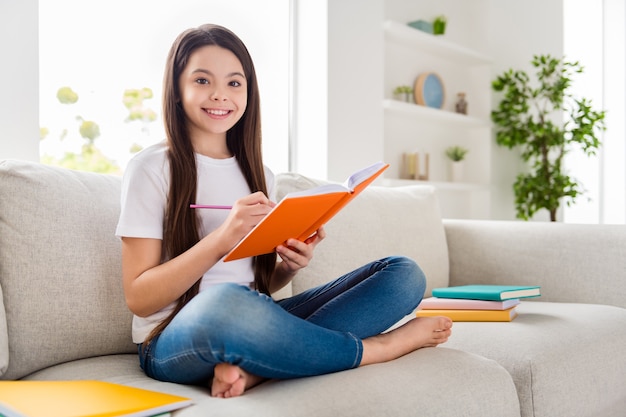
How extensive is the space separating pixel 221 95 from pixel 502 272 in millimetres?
1315

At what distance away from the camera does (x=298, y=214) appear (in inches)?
49.9

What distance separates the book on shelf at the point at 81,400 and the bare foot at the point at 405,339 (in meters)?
0.41

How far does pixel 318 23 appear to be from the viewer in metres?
3.34

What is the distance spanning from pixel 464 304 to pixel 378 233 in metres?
0.43

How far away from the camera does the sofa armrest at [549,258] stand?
2275 millimetres

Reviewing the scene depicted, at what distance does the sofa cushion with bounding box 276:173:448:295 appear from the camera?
6.89 ft

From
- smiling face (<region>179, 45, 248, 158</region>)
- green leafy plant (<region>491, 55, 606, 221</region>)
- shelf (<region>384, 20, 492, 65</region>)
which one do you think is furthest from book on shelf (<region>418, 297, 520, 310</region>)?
green leafy plant (<region>491, 55, 606, 221</region>)

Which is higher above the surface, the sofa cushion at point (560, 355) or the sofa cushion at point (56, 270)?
the sofa cushion at point (56, 270)

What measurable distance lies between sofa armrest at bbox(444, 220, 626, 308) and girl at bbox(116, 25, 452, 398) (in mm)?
959

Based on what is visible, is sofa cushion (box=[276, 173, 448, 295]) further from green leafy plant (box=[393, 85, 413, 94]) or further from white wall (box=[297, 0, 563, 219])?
green leafy plant (box=[393, 85, 413, 94])

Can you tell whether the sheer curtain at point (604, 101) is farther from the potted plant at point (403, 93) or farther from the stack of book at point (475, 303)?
the stack of book at point (475, 303)

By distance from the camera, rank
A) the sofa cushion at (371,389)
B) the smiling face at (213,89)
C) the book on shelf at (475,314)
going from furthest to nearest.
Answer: the book on shelf at (475,314), the smiling face at (213,89), the sofa cushion at (371,389)

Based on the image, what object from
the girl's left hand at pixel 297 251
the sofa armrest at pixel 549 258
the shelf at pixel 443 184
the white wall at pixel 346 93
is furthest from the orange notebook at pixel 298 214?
the shelf at pixel 443 184

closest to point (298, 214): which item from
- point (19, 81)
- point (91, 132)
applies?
point (19, 81)
